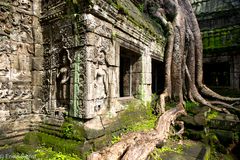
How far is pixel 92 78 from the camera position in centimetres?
357

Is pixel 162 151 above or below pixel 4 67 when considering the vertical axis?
below

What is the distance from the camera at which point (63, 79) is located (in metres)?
3.89

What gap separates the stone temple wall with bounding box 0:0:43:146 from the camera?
3740 mm

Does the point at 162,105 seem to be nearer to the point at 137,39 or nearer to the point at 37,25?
the point at 137,39

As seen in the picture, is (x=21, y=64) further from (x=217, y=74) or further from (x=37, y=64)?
(x=217, y=74)

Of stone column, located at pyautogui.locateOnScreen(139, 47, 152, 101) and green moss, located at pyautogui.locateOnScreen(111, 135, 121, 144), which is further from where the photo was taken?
stone column, located at pyautogui.locateOnScreen(139, 47, 152, 101)

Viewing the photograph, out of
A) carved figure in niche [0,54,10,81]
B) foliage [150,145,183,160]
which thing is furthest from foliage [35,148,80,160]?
carved figure in niche [0,54,10,81]

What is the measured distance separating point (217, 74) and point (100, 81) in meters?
8.40

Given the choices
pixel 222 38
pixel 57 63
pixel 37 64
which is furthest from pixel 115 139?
pixel 222 38

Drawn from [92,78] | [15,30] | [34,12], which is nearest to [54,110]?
[92,78]

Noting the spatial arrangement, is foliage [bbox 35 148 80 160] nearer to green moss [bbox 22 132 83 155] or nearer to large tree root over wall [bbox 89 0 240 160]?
green moss [bbox 22 132 83 155]

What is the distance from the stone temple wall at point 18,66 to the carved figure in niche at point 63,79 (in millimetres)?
587

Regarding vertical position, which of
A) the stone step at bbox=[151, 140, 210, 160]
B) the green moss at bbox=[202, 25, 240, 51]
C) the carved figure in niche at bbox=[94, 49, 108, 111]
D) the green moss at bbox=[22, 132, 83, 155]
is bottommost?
the stone step at bbox=[151, 140, 210, 160]

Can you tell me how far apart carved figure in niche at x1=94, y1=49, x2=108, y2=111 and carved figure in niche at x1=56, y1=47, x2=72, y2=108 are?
56cm
